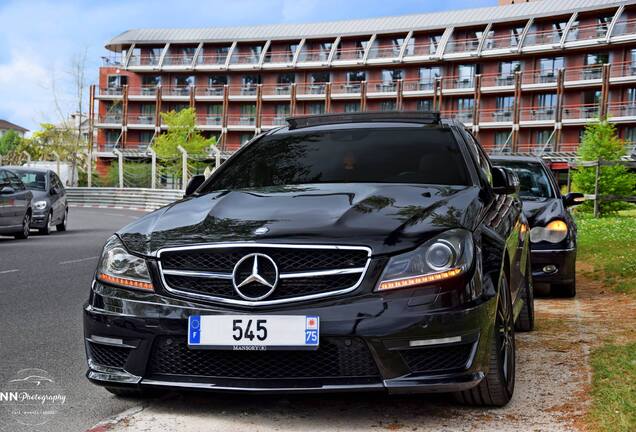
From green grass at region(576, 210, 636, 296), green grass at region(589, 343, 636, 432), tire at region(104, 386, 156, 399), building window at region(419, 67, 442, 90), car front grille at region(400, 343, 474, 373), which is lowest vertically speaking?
green grass at region(576, 210, 636, 296)

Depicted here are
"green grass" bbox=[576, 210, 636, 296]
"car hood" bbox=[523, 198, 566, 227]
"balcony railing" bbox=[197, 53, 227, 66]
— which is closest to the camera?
"car hood" bbox=[523, 198, 566, 227]

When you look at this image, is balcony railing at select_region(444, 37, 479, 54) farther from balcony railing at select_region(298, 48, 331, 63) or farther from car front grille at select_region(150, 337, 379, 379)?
car front grille at select_region(150, 337, 379, 379)

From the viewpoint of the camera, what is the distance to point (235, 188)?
500 centimetres

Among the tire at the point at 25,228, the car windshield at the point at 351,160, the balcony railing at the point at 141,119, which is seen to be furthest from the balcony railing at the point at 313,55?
the car windshield at the point at 351,160

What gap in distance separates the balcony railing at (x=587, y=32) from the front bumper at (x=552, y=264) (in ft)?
192

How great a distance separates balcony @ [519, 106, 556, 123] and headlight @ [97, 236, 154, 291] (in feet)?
208

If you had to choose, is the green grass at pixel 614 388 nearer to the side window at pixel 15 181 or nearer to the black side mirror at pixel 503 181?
the black side mirror at pixel 503 181

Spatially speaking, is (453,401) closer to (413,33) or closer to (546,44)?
(546,44)

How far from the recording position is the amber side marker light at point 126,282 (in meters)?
3.85

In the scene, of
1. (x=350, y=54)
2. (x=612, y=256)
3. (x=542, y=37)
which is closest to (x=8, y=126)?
(x=350, y=54)

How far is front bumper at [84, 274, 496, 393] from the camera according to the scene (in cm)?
359

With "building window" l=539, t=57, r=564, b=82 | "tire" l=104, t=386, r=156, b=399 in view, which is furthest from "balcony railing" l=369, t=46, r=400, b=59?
"tire" l=104, t=386, r=156, b=399

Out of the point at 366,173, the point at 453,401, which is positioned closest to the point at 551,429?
the point at 453,401

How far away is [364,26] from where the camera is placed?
7556 cm
